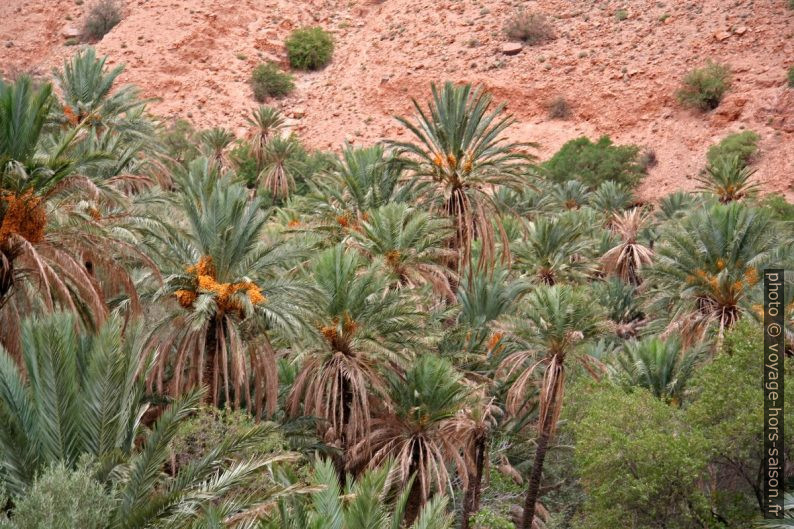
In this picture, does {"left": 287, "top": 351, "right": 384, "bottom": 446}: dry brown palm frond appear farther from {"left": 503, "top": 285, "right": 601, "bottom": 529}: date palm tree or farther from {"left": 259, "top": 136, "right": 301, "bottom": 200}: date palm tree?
{"left": 259, "top": 136, "right": 301, "bottom": 200}: date palm tree

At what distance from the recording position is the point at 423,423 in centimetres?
1553

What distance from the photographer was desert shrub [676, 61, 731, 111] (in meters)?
39.6

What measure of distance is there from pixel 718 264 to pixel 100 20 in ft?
147

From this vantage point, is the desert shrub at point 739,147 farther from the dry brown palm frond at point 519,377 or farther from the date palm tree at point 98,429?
the date palm tree at point 98,429

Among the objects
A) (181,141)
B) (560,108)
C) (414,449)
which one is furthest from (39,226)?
(560,108)

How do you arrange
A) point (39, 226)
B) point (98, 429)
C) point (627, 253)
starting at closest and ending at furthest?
1. point (98, 429)
2. point (39, 226)
3. point (627, 253)

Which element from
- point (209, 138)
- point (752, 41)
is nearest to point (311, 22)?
point (209, 138)

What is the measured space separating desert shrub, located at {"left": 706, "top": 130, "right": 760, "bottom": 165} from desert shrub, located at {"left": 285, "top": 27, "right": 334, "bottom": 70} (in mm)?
25589

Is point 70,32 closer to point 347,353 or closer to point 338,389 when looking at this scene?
point 347,353

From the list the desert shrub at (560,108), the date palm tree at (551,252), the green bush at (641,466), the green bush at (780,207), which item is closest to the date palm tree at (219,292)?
the green bush at (641,466)

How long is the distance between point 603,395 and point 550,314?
1.77 meters

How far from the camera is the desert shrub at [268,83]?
1957 inches

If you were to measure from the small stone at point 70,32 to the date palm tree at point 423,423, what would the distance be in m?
45.9

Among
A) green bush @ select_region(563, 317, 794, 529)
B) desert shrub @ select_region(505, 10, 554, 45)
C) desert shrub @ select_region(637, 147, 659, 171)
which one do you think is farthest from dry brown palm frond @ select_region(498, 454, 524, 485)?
desert shrub @ select_region(505, 10, 554, 45)
